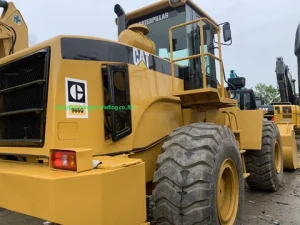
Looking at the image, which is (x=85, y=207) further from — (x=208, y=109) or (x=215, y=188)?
(x=208, y=109)

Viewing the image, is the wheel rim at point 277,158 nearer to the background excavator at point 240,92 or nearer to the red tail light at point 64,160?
the background excavator at point 240,92

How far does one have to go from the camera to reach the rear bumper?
2.07 m

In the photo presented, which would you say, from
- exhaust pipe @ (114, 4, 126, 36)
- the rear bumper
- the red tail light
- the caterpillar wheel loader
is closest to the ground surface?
the caterpillar wheel loader

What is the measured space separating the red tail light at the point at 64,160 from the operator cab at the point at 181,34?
222 cm

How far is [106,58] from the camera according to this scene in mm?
2908

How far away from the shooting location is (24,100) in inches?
111

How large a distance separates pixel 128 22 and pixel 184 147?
105 inches

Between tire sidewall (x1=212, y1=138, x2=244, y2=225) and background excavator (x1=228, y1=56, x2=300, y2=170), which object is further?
background excavator (x1=228, y1=56, x2=300, y2=170)

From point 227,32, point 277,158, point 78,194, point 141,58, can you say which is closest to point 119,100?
point 141,58

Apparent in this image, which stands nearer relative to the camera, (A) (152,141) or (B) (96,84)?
(B) (96,84)

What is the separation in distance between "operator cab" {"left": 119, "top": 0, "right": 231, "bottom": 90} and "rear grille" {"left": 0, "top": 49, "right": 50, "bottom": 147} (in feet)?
6.42

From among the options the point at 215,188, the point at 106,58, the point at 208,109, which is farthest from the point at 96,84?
the point at 208,109

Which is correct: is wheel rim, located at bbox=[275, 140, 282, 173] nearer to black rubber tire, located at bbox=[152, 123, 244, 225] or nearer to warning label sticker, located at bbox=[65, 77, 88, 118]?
black rubber tire, located at bbox=[152, 123, 244, 225]

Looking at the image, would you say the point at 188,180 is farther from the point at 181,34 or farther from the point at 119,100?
the point at 181,34
